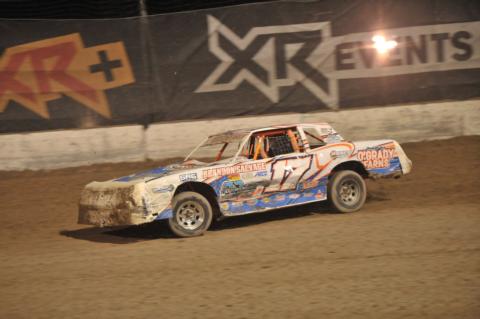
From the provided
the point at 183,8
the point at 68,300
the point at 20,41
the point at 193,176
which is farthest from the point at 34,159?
the point at 68,300

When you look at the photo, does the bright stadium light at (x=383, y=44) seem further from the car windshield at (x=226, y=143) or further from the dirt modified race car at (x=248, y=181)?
the car windshield at (x=226, y=143)

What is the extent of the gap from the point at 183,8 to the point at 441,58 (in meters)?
5.33

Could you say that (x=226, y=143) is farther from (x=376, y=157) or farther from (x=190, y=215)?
(x=376, y=157)

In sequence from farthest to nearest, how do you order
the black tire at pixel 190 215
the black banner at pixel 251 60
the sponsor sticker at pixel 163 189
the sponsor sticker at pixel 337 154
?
the black banner at pixel 251 60 < the sponsor sticker at pixel 337 154 < the black tire at pixel 190 215 < the sponsor sticker at pixel 163 189

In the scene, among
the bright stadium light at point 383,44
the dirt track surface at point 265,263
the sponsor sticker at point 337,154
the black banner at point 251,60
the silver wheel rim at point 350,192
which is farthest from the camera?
the bright stadium light at point 383,44

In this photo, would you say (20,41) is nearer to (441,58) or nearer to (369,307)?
(441,58)

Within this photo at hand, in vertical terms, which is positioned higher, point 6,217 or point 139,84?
point 139,84

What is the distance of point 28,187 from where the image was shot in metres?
12.0

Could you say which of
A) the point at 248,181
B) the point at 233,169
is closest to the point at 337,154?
the point at 248,181

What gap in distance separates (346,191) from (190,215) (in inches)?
97.9

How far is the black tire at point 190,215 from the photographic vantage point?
8.35m

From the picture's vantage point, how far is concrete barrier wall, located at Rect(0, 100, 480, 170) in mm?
12758

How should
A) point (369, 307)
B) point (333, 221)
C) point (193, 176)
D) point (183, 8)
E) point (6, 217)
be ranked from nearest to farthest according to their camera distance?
point (369, 307)
point (193, 176)
point (333, 221)
point (6, 217)
point (183, 8)

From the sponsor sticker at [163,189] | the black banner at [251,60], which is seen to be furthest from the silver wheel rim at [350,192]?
the black banner at [251,60]
